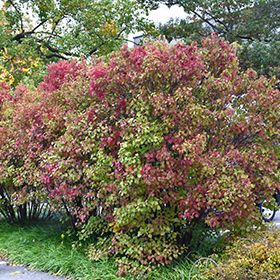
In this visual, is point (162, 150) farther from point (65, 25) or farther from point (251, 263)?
point (65, 25)

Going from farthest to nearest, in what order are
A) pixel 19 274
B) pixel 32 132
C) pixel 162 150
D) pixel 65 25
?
pixel 65 25 → pixel 32 132 → pixel 19 274 → pixel 162 150

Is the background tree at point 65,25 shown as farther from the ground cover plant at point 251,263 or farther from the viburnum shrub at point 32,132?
the ground cover plant at point 251,263

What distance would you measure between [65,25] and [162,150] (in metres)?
11.4

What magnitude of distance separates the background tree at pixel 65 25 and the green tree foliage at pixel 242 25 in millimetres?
1992

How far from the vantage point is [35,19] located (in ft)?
48.0

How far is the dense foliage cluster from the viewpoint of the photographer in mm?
4379

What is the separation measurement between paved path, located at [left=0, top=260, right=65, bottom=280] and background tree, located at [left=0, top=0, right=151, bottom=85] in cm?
896

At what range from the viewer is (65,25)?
1476cm

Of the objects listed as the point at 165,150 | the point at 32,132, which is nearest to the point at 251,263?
the point at 165,150

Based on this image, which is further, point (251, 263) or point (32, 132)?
point (32, 132)

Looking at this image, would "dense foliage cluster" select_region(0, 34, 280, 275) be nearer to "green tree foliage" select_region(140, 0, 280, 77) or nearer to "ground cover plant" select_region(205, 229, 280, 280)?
"ground cover plant" select_region(205, 229, 280, 280)

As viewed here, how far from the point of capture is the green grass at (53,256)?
4.51 m

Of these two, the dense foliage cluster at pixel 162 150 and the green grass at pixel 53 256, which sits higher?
the dense foliage cluster at pixel 162 150

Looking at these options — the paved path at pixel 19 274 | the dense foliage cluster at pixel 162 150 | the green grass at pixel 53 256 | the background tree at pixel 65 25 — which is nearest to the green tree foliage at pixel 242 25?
the background tree at pixel 65 25
